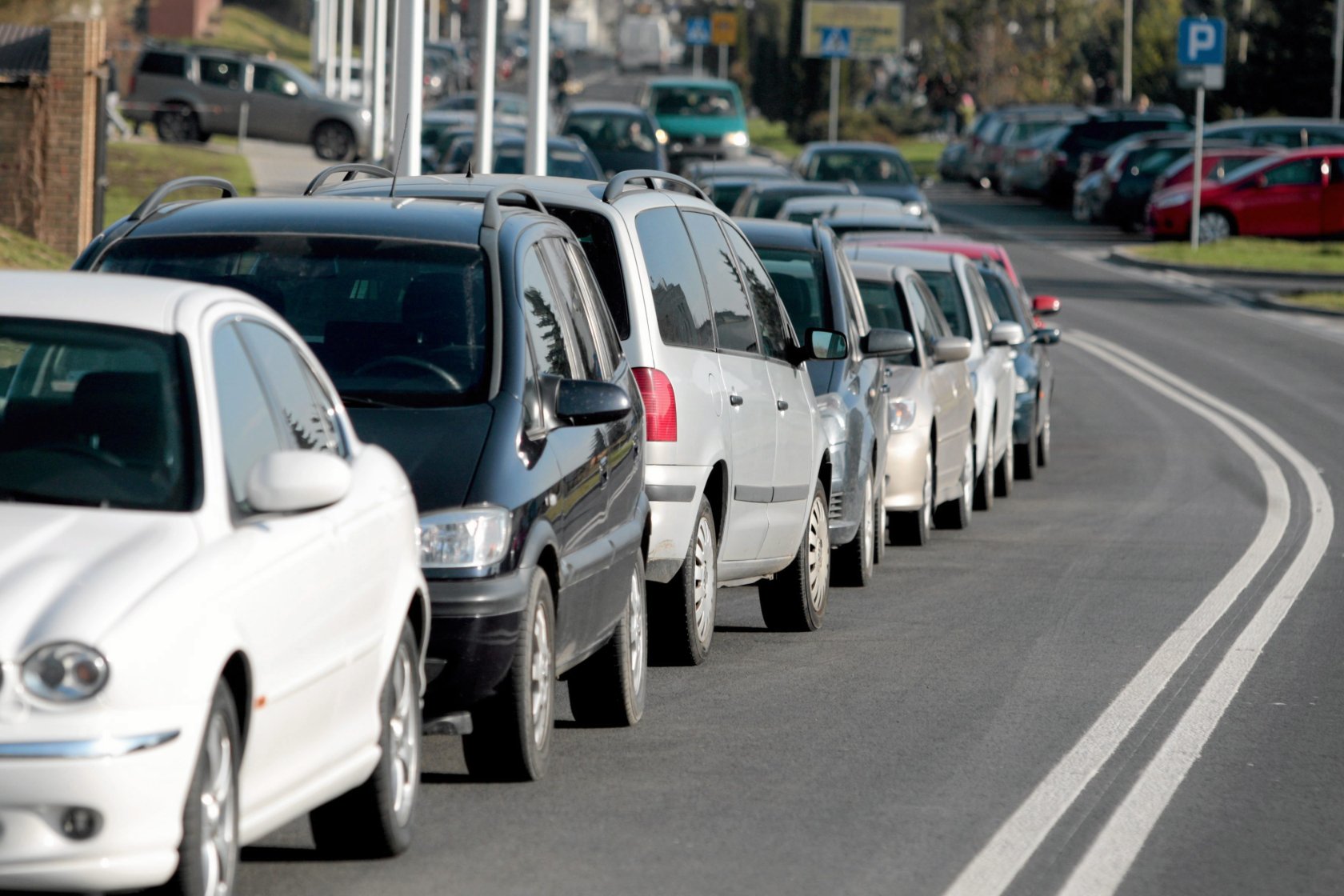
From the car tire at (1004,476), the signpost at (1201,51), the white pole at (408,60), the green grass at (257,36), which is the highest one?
the green grass at (257,36)

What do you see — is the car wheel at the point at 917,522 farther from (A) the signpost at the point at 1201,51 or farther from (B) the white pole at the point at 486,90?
(A) the signpost at the point at 1201,51

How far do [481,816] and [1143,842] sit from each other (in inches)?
71.4

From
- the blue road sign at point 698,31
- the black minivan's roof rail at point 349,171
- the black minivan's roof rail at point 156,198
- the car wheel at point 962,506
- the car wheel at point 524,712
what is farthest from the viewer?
the blue road sign at point 698,31

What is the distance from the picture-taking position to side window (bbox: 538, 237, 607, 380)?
7867 mm

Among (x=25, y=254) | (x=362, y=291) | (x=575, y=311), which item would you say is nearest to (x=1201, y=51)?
(x=25, y=254)

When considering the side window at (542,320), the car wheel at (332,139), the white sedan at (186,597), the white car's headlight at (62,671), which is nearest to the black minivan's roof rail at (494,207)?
the side window at (542,320)

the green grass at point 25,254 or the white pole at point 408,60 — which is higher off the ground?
the white pole at point 408,60

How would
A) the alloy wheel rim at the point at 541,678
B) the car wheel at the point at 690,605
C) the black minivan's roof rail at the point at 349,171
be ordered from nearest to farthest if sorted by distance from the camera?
the alloy wheel rim at the point at 541,678, the black minivan's roof rail at the point at 349,171, the car wheel at the point at 690,605

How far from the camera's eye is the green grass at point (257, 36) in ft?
306

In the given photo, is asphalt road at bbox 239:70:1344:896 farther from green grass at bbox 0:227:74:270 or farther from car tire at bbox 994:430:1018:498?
green grass at bbox 0:227:74:270

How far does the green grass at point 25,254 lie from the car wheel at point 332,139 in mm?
27063

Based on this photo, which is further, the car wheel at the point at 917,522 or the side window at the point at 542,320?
the car wheel at the point at 917,522

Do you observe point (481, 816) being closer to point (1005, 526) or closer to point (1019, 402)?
point (1005, 526)

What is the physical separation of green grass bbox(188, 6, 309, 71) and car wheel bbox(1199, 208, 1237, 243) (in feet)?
171
